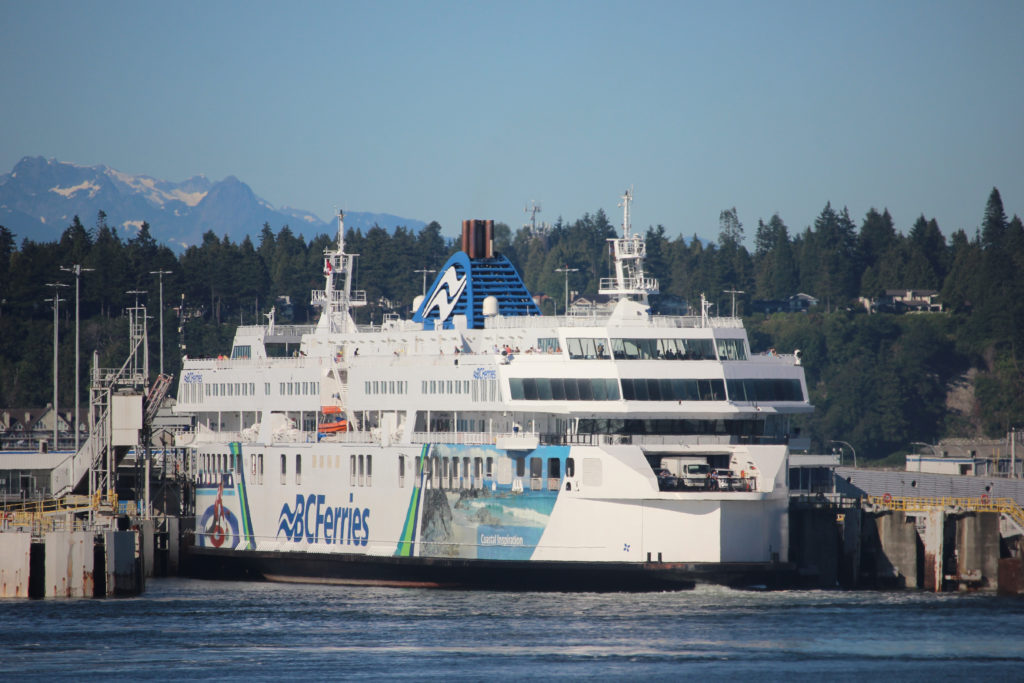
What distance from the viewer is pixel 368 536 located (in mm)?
57281

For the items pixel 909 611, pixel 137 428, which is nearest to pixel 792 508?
pixel 909 611

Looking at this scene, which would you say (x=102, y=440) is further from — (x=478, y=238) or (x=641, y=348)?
(x=641, y=348)

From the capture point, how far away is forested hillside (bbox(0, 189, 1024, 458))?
397ft

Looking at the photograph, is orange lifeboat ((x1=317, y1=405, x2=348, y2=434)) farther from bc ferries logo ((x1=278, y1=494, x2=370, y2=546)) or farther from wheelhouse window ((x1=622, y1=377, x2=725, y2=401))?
wheelhouse window ((x1=622, y1=377, x2=725, y2=401))

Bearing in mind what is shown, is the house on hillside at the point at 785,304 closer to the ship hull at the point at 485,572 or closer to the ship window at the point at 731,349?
the ship hull at the point at 485,572

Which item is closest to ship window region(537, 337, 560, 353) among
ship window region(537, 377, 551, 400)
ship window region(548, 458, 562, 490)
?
ship window region(537, 377, 551, 400)

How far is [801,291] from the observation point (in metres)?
161

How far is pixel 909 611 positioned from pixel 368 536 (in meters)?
18.3

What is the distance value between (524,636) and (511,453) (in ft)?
29.2

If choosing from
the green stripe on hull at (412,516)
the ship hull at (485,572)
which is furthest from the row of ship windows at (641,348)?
the ship hull at (485,572)

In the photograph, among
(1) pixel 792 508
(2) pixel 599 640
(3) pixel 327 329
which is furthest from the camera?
(3) pixel 327 329

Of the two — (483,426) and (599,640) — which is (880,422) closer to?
(483,426)

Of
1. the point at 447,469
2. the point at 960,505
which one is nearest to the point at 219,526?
the point at 447,469

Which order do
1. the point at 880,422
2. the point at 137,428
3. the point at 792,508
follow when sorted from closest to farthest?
the point at 792,508, the point at 137,428, the point at 880,422
